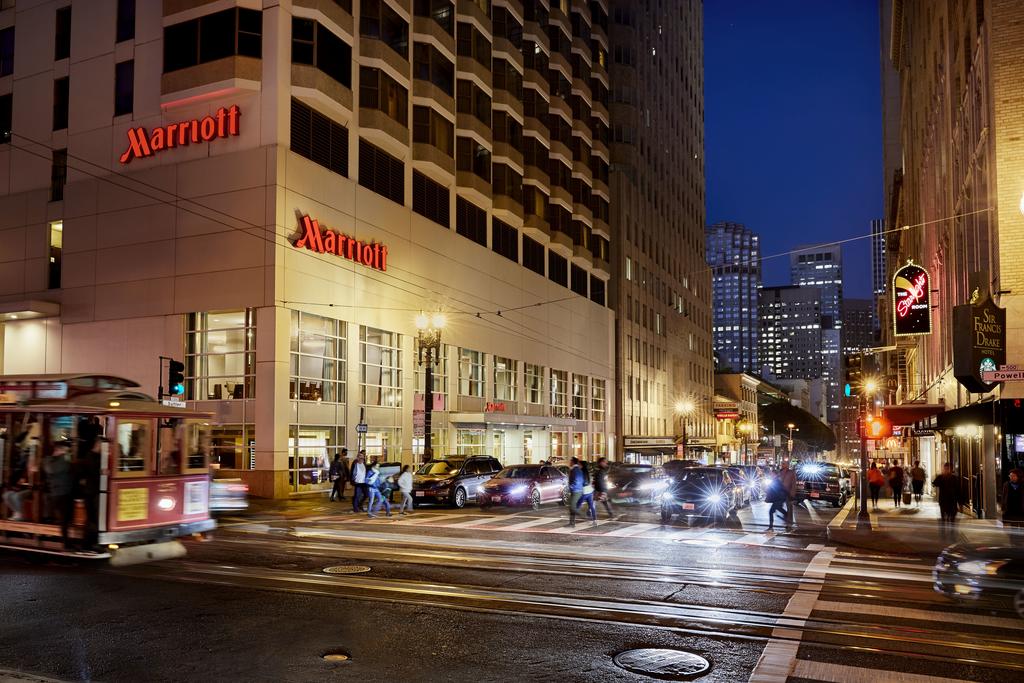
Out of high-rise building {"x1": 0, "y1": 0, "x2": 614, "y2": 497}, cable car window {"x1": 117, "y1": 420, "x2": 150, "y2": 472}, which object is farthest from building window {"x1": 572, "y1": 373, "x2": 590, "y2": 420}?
cable car window {"x1": 117, "y1": 420, "x2": 150, "y2": 472}

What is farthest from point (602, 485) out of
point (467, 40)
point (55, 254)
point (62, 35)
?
point (62, 35)

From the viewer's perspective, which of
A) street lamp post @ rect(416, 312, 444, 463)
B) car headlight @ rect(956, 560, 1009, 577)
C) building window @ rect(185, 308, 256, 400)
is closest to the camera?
car headlight @ rect(956, 560, 1009, 577)

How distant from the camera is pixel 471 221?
49.2 meters

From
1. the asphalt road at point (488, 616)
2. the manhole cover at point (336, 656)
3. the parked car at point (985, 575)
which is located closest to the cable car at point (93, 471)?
the asphalt road at point (488, 616)

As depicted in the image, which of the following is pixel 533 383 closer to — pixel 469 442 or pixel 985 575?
pixel 469 442

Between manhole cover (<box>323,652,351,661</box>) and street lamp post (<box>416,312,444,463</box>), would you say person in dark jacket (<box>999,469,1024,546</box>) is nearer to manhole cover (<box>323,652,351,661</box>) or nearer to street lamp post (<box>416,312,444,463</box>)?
manhole cover (<box>323,652,351,661</box>)

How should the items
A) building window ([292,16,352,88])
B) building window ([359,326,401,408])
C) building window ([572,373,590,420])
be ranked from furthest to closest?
1. building window ([572,373,590,420])
2. building window ([359,326,401,408])
3. building window ([292,16,352,88])

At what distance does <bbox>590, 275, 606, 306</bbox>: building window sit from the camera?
69.7m

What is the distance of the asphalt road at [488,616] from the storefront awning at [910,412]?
17.6 meters

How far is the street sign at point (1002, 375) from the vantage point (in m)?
19.4

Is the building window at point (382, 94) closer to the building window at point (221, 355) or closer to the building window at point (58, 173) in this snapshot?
the building window at point (221, 355)

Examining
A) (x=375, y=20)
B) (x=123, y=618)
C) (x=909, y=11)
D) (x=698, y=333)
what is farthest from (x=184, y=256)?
(x=698, y=333)

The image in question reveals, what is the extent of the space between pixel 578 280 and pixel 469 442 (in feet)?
74.2

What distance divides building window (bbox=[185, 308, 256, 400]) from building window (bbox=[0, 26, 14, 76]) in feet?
60.1
